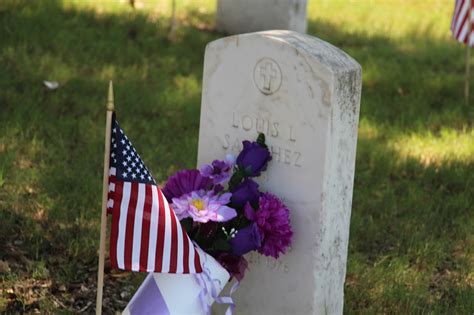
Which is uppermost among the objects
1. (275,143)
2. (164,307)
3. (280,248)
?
(275,143)

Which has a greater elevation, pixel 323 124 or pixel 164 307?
pixel 323 124

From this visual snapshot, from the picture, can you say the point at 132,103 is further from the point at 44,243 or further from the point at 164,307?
the point at 164,307

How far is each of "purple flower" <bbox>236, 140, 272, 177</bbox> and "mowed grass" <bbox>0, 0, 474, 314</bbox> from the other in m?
0.94

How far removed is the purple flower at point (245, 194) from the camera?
3451mm

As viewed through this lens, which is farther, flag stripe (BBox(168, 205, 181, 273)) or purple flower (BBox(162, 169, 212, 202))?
purple flower (BBox(162, 169, 212, 202))

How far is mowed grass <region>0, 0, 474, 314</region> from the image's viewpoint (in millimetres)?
4266

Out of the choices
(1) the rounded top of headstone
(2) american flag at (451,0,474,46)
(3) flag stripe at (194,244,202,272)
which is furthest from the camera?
(2) american flag at (451,0,474,46)

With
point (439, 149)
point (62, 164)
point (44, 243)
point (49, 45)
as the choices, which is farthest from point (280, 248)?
point (49, 45)

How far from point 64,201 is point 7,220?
0.35m

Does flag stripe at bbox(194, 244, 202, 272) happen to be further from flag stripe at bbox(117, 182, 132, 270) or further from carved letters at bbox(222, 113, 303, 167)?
carved letters at bbox(222, 113, 303, 167)

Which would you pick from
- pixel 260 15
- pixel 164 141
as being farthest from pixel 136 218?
pixel 260 15

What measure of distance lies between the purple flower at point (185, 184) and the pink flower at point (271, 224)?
0.74 feet

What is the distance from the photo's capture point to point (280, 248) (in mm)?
3379

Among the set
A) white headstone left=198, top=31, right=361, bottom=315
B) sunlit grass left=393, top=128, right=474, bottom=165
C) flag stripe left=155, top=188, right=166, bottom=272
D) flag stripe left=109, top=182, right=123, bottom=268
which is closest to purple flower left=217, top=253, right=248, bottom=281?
white headstone left=198, top=31, right=361, bottom=315
